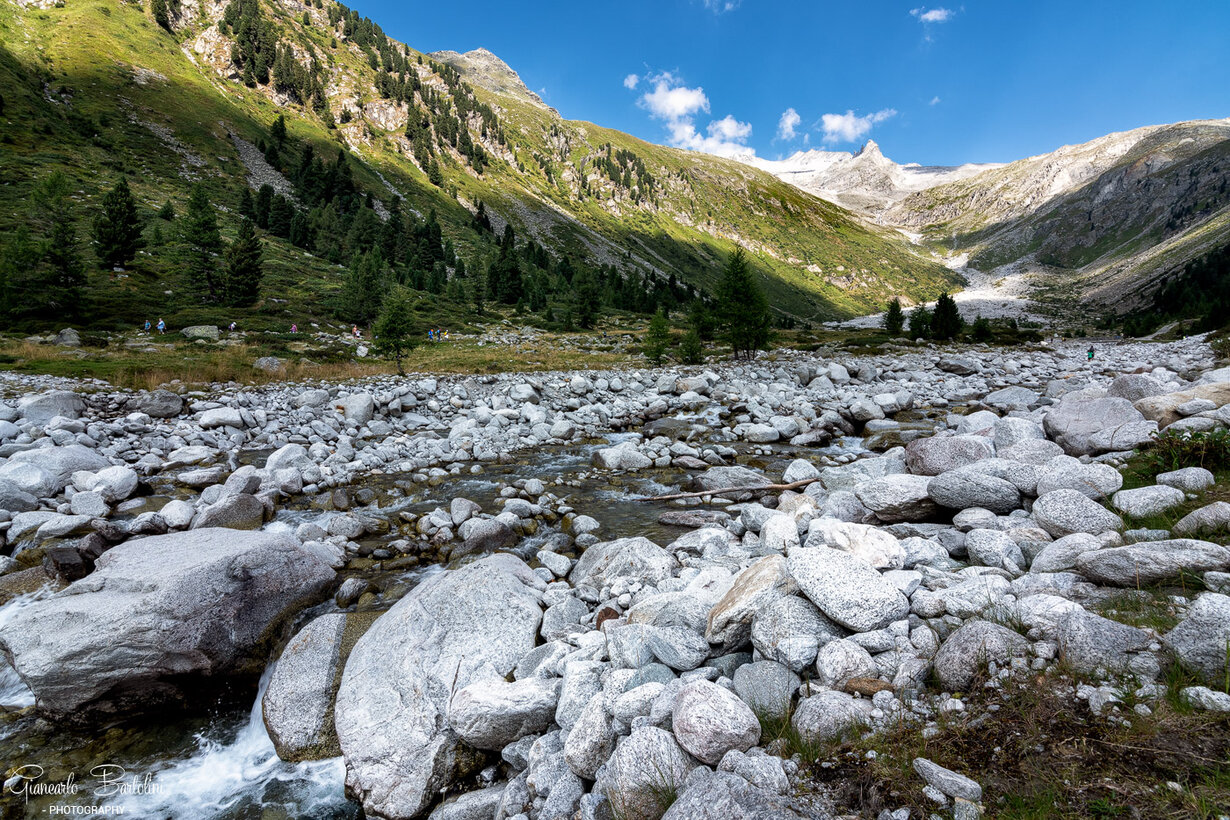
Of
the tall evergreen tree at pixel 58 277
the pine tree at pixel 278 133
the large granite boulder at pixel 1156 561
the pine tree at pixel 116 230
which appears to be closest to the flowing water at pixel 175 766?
the large granite boulder at pixel 1156 561

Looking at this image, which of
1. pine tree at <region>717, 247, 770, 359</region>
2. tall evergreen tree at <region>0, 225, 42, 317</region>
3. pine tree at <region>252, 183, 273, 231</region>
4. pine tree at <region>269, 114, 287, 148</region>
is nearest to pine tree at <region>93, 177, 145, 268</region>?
tall evergreen tree at <region>0, 225, 42, 317</region>

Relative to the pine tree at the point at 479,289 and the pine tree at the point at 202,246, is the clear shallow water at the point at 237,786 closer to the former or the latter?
the pine tree at the point at 202,246

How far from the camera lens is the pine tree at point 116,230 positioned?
142ft

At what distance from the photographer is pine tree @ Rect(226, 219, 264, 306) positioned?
44.0 metres

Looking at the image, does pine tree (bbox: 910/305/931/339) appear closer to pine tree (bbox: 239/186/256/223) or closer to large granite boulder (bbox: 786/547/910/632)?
large granite boulder (bbox: 786/547/910/632)

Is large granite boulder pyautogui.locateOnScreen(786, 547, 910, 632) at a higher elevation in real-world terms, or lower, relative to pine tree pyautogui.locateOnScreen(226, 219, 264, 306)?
lower

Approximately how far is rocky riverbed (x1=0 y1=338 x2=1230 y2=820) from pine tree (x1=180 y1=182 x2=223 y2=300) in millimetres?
38852

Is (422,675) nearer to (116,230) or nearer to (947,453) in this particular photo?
(947,453)

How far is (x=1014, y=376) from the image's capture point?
1207 inches

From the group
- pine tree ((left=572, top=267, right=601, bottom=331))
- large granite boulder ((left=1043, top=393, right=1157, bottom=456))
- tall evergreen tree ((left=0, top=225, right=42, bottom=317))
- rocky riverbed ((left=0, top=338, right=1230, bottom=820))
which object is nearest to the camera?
rocky riverbed ((left=0, top=338, right=1230, bottom=820))

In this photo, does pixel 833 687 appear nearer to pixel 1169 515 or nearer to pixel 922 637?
pixel 922 637

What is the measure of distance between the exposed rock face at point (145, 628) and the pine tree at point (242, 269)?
155 ft

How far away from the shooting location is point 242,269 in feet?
146

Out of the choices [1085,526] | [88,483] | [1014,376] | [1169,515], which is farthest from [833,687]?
[1014,376]
